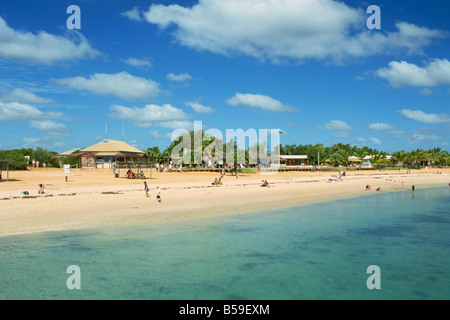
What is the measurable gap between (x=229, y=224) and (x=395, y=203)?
1869 centimetres

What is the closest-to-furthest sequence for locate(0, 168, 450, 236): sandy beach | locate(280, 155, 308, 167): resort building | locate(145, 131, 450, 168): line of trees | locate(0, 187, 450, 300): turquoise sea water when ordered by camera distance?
locate(0, 187, 450, 300): turquoise sea water → locate(0, 168, 450, 236): sandy beach → locate(145, 131, 450, 168): line of trees → locate(280, 155, 308, 167): resort building

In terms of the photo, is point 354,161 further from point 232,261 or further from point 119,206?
point 232,261

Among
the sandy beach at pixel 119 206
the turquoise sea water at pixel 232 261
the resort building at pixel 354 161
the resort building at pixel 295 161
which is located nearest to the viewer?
the turquoise sea water at pixel 232 261

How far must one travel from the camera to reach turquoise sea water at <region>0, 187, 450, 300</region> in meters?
10.2

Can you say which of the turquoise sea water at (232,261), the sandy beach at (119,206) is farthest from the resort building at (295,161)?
the turquoise sea water at (232,261)

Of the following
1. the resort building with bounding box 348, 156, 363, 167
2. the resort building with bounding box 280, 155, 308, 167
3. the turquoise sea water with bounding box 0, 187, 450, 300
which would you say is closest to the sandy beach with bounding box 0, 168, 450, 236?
the turquoise sea water with bounding box 0, 187, 450, 300

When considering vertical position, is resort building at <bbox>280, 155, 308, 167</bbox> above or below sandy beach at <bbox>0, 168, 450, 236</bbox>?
above

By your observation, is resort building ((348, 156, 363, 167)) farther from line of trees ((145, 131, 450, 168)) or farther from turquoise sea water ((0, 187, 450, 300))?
turquoise sea water ((0, 187, 450, 300))

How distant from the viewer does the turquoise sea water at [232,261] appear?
1019 centimetres

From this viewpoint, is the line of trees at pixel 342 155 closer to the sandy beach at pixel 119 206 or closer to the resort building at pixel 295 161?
the resort building at pixel 295 161

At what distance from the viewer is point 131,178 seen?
126ft

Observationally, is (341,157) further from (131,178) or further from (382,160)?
(131,178)

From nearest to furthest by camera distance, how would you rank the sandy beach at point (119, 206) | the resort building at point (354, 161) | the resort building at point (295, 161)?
1. the sandy beach at point (119, 206)
2. the resort building at point (295, 161)
3. the resort building at point (354, 161)
